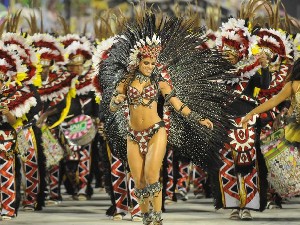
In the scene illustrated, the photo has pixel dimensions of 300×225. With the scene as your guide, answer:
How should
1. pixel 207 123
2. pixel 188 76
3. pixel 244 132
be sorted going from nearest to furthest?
pixel 207 123, pixel 188 76, pixel 244 132

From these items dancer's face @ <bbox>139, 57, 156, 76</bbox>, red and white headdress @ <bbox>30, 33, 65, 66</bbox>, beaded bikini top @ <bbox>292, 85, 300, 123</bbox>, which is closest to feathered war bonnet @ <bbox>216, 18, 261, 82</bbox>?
beaded bikini top @ <bbox>292, 85, 300, 123</bbox>

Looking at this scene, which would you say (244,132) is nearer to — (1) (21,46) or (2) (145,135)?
(2) (145,135)

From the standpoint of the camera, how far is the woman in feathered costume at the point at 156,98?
41.2 feet

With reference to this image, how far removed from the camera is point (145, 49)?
12.6 metres

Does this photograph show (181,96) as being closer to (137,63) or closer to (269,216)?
(137,63)

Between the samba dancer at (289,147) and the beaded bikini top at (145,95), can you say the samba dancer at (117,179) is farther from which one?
the beaded bikini top at (145,95)

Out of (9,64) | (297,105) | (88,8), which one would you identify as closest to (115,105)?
(297,105)

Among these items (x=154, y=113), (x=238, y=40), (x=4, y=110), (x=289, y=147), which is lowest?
(x=289, y=147)

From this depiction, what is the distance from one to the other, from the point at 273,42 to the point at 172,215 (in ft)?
8.28

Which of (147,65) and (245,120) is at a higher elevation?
(147,65)

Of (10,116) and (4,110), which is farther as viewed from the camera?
(10,116)

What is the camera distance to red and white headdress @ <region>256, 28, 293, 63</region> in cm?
1502

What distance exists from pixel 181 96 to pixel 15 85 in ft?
8.94

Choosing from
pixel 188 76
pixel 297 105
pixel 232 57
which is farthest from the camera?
pixel 232 57
